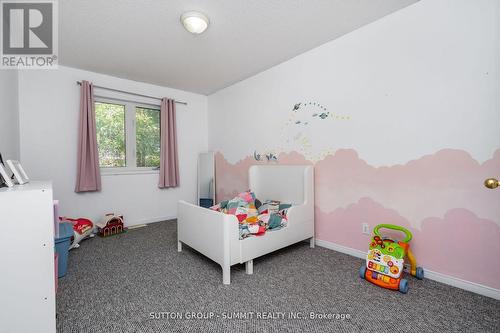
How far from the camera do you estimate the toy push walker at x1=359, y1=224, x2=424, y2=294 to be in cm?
175

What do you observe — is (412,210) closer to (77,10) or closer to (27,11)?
(77,10)

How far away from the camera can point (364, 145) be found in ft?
7.43

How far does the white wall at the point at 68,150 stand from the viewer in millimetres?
2842

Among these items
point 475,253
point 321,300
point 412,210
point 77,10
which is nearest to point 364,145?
point 412,210

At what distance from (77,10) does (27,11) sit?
0.40m

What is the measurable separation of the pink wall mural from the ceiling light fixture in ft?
5.86

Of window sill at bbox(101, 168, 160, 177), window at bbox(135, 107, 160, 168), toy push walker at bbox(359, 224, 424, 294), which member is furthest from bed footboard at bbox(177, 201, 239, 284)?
window at bbox(135, 107, 160, 168)

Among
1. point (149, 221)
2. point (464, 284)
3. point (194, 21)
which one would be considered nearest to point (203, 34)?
point (194, 21)

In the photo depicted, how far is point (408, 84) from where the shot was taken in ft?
6.48

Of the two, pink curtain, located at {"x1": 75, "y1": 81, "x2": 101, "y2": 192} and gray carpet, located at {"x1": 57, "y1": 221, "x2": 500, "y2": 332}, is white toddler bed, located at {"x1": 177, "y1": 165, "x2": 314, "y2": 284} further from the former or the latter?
pink curtain, located at {"x1": 75, "y1": 81, "x2": 101, "y2": 192}

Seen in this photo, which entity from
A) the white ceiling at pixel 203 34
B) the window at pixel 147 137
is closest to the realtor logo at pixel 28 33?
the white ceiling at pixel 203 34

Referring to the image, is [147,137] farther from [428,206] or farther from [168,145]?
[428,206]

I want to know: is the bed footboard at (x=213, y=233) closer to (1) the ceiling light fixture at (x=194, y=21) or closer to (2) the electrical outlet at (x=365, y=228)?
(2) the electrical outlet at (x=365, y=228)

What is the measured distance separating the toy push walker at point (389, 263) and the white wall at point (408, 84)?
27.3 inches
